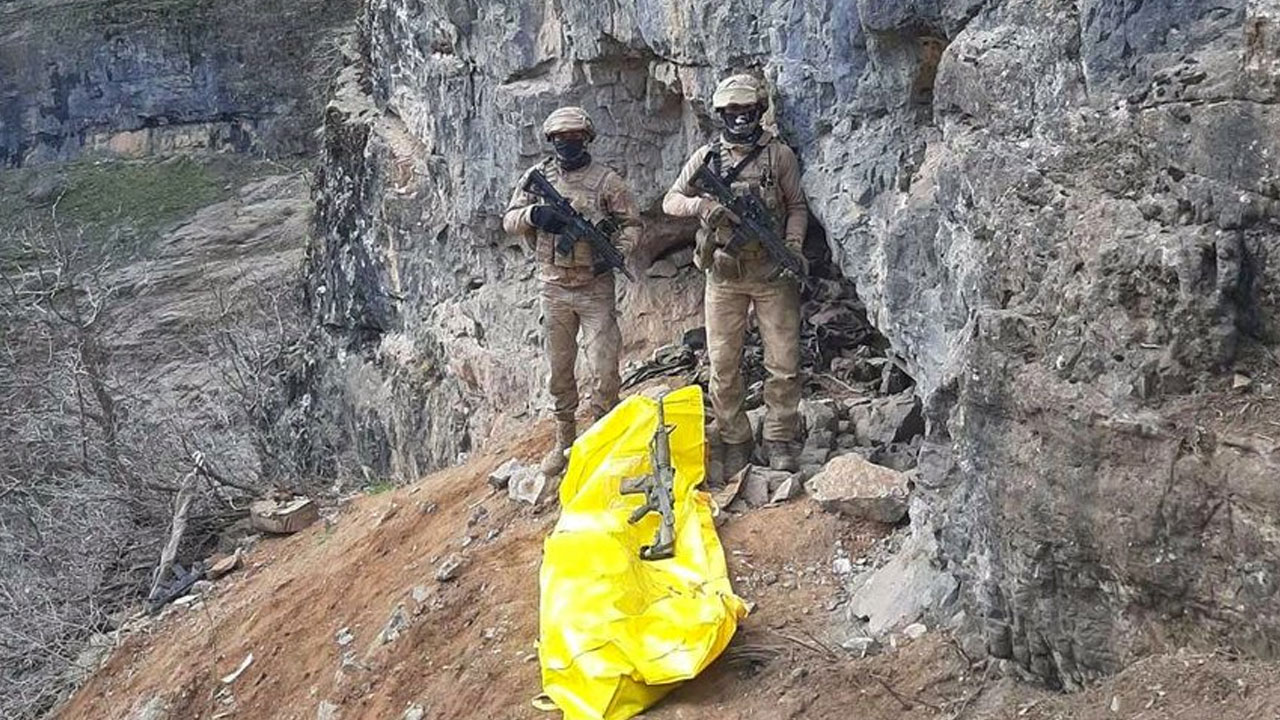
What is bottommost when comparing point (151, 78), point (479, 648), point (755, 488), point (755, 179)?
point (479, 648)

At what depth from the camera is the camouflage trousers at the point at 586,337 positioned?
20.6 ft

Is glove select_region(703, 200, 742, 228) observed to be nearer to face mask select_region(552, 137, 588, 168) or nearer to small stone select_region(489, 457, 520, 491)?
face mask select_region(552, 137, 588, 168)

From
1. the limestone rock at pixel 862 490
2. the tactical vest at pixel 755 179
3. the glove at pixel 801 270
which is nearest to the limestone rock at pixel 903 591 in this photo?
the limestone rock at pixel 862 490

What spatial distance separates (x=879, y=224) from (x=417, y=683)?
9.40ft

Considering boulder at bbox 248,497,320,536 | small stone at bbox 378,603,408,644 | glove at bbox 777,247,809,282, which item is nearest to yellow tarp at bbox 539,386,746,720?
glove at bbox 777,247,809,282

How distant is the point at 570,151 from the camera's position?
614 centimetres

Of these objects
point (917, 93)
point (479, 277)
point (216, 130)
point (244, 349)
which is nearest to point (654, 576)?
point (917, 93)

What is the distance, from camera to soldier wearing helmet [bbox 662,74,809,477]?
569 cm

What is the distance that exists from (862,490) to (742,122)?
1708 mm

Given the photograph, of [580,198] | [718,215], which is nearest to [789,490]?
[718,215]

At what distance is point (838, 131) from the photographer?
6137 millimetres

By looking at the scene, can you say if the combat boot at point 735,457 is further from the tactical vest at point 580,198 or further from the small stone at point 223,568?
the small stone at point 223,568

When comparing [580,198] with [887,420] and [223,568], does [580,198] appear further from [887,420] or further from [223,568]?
[223,568]

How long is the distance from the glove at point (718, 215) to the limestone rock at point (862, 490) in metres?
1.13
